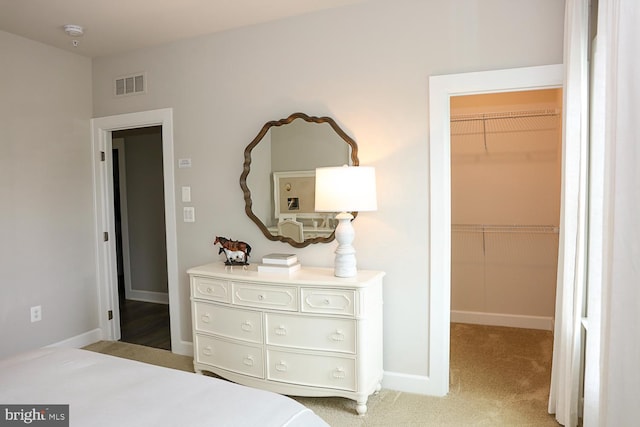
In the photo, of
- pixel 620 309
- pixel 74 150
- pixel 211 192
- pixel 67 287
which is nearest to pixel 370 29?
pixel 211 192

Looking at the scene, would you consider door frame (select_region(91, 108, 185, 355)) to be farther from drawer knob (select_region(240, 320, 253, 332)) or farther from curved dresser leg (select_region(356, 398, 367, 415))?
curved dresser leg (select_region(356, 398, 367, 415))

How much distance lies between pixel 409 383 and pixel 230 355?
1.22 metres

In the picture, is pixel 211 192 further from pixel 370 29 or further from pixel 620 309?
pixel 620 309

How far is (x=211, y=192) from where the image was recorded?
11.7 ft

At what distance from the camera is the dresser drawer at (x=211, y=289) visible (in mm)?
3029

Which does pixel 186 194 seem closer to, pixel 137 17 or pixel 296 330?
pixel 137 17

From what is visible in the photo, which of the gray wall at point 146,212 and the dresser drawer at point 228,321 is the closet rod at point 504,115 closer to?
the dresser drawer at point 228,321

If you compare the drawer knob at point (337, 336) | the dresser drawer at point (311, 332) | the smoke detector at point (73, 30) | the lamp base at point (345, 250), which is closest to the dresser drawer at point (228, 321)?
the dresser drawer at point (311, 332)

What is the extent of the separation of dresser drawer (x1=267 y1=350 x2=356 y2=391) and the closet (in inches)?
85.0

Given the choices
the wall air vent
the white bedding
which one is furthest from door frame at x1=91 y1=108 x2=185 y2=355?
the white bedding

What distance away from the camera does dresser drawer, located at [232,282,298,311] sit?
2.79 metres

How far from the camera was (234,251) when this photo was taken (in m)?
3.26

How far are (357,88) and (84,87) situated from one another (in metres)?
2.61

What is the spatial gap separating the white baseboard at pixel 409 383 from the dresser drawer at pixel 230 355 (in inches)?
34.1
